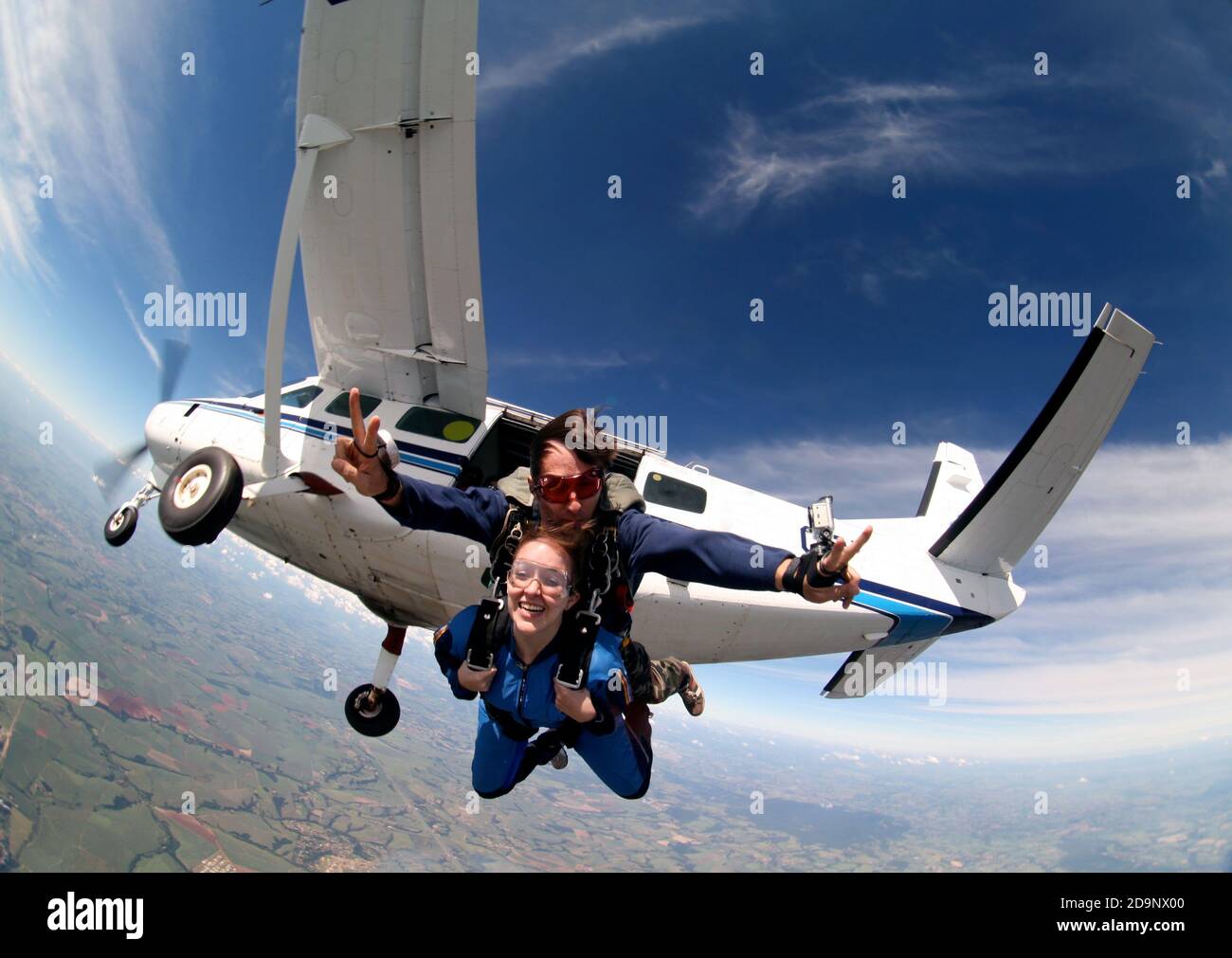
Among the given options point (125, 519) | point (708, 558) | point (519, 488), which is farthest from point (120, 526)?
point (708, 558)

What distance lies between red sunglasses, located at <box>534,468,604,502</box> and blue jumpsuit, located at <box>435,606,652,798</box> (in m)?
0.67

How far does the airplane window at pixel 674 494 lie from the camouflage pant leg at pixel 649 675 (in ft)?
7.69

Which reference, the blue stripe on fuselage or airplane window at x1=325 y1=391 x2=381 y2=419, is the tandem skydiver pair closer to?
the blue stripe on fuselage

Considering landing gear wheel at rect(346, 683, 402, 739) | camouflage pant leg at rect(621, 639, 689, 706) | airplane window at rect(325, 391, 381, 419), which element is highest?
airplane window at rect(325, 391, 381, 419)

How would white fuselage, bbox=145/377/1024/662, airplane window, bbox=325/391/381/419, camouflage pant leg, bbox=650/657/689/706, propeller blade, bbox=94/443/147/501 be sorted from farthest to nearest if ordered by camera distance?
1. propeller blade, bbox=94/443/147/501
2. airplane window, bbox=325/391/381/419
3. white fuselage, bbox=145/377/1024/662
4. camouflage pant leg, bbox=650/657/689/706

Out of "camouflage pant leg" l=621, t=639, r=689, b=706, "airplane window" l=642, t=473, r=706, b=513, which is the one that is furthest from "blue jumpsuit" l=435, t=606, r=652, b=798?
"airplane window" l=642, t=473, r=706, b=513

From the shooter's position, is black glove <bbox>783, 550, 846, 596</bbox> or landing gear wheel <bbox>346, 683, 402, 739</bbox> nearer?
black glove <bbox>783, 550, 846, 596</bbox>

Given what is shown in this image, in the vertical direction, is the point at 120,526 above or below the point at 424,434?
below

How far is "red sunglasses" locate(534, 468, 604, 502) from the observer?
2.53 m

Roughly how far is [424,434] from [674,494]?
10.4 ft

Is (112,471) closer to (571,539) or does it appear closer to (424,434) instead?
(424,434)

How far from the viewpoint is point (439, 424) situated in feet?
21.0
